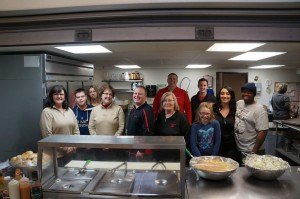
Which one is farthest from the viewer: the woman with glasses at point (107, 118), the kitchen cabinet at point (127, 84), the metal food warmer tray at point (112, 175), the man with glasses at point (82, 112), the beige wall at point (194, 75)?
the beige wall at point (194, 75)

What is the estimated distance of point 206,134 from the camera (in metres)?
2.31

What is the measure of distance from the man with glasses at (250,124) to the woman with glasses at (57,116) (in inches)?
74.1

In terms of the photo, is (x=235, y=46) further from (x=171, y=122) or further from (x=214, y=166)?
(x=214, y=166)

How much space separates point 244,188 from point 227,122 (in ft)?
3.80

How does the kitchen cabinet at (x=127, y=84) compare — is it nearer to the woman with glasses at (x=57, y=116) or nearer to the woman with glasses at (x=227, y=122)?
the woman with glasses at (x=57, y=116)

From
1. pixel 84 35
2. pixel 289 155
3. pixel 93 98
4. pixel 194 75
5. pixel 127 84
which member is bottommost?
pixel 289 155

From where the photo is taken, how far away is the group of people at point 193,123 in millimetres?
2348

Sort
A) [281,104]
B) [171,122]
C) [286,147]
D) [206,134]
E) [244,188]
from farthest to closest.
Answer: [281,104]
[286,147]
[171,122]
[206,134]
[244,188]

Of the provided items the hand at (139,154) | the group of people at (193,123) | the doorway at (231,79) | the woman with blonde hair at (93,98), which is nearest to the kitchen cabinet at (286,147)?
the group of people at (193,123)

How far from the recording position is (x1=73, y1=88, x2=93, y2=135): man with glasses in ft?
9.80

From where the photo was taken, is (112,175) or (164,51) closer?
(112,175)

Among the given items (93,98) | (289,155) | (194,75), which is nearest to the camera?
(93,98)

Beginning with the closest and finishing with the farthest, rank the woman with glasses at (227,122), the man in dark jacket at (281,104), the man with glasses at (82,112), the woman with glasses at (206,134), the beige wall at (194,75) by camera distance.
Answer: the woman with glasses at (206,134) < the woman with glasses at (227,122) < the man with glasses at (82,112) < the man in dark jacket at (281,104) < the beige wall at (194,75)

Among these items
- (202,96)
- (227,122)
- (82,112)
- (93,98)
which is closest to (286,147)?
(202,96)
